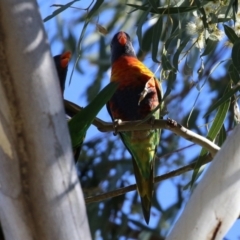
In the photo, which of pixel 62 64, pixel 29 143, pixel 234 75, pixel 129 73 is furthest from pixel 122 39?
pixel 29 143

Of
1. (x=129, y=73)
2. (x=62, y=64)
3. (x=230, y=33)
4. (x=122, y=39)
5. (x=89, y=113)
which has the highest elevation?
(x=122, y=39)

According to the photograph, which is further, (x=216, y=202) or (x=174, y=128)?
(x=174, y=128)

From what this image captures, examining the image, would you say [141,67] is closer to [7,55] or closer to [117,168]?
[117,168]

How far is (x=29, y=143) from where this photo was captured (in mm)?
748

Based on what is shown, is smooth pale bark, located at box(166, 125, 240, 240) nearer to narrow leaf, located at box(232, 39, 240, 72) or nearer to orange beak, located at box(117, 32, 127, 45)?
narrow leaf, located at box(232, 39, 240, 72)

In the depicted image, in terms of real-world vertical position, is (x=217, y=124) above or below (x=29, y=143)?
above

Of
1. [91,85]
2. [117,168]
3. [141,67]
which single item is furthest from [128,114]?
[91,85]

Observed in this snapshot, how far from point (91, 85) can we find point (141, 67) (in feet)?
1.72

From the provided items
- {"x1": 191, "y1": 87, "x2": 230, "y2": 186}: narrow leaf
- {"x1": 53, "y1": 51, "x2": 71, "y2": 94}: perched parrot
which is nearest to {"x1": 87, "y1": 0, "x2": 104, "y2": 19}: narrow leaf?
{"x1": 191, "y1": 87, "x2": 230, "y2": 186}: narrow leaf

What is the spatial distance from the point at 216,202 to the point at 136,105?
1.06 m

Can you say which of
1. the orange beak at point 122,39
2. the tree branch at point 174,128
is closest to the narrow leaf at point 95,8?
the tree branch at point 174,128

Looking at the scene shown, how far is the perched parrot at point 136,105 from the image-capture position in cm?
179

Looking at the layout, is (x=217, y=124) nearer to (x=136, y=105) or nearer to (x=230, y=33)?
(x=230, y=33)

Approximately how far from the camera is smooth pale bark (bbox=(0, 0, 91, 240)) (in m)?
0.75
